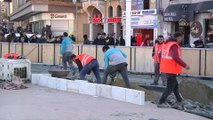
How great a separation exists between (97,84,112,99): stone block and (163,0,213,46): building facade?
16694 mm

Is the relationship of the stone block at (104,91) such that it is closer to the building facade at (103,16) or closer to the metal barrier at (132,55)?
the metal barrier at (132,55)

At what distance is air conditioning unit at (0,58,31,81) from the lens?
563 inches

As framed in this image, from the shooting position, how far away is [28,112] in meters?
9.07

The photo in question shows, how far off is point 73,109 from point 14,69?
5322mm

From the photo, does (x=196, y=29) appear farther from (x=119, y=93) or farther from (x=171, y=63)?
(x=171, y=63)

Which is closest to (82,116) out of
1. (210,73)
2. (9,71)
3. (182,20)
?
(9,71)

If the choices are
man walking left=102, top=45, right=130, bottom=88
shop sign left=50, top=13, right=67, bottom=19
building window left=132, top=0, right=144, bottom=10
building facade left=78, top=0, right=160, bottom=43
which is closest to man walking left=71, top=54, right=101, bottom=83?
man walking left=102, top=45, right=130, bottom=88

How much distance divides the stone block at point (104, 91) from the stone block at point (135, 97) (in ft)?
2.23

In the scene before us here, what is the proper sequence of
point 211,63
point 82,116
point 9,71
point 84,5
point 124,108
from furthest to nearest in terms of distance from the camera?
1. point 84,5
2. point 211,63
3. point 9,71
4. point 124,108
5. point 82,116

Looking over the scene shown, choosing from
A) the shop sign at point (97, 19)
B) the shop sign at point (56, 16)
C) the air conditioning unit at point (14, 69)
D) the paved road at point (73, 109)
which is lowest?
the paved road at point (73, 109)

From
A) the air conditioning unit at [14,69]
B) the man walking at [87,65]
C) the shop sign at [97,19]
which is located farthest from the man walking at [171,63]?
the shop sign at [97,19]

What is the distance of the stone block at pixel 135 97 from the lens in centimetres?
1015

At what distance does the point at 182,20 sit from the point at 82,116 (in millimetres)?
22114

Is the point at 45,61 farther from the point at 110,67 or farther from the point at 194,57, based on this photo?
the point at 110,67
